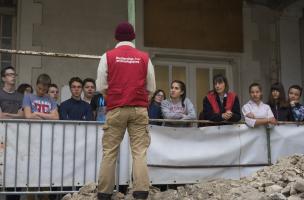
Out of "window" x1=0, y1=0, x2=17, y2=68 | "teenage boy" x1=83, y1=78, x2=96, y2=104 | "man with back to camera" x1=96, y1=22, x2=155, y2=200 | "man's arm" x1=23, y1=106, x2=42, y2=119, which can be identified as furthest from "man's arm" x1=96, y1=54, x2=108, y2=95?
"window" x1=0, y1=0, x2=17, y2=68

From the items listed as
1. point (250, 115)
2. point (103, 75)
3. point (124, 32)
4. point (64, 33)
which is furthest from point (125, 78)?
point (64, 33)

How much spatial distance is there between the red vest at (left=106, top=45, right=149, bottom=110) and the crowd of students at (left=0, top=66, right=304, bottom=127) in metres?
1.43

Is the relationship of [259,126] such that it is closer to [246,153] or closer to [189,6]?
[246,153]

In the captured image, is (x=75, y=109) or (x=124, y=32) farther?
(x=75, y=109)

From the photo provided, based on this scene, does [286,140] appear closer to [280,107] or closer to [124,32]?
[280,107]

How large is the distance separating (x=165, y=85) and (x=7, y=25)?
331 centimetres

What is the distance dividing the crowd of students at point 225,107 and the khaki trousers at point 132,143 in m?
1.72

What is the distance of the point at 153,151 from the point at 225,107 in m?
1.17

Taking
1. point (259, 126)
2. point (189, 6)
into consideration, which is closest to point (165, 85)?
point (189, 6)

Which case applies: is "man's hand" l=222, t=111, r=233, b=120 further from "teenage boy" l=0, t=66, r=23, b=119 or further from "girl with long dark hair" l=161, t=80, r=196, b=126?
"teenage boy" l=0, t=66, r=23, b=119

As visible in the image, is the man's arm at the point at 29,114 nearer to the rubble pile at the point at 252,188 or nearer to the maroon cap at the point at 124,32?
the rubble pile at the point at 252,188

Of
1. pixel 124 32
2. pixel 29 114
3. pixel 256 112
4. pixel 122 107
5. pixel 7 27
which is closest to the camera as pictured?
pixel 122 107

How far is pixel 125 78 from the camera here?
18.5 ft

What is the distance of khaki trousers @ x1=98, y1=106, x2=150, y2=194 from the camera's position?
5.52 meters
